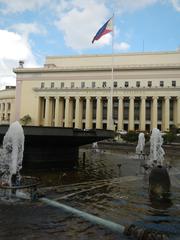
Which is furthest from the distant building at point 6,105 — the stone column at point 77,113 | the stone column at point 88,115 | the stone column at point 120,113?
the stone column at point 120,113

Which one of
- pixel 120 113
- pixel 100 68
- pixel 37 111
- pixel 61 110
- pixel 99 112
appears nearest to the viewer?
pixel 120 113

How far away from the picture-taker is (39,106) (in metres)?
87.6

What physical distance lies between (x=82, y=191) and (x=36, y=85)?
79.9 meters

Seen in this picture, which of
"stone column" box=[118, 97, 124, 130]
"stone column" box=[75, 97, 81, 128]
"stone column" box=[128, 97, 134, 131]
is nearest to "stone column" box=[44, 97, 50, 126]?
"stone column" box=[75, 97, 81, 128]

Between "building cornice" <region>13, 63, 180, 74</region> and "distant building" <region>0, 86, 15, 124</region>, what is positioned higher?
"building cornice" <region>13, 63, 180, 74</region>

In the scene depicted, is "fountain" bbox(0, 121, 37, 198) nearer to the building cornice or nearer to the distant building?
the building cornice

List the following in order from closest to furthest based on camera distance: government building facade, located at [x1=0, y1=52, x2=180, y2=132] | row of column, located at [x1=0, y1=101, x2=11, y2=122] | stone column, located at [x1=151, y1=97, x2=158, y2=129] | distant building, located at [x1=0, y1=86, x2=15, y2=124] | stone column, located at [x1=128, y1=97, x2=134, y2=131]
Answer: stone column, located at [x1=151, y1=97, x2=158, y2=129] → government building facade, located at [x1=0, y1=52, x2=180, y2=132] → stone column, located at [x1=128, y1=97, x2=134, y2=131] → distant building, located at [x1=0, y1=86, x2=15, y2=124] → row of column, located at [x1=0, y1=101, x2=11, y2=122]

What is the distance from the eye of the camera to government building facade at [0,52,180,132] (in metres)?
78.7

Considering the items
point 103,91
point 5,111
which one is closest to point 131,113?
point 103,91

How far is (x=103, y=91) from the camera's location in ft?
267

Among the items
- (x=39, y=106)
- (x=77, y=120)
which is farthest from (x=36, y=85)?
(x=77, y=120)

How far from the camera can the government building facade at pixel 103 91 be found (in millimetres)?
78688

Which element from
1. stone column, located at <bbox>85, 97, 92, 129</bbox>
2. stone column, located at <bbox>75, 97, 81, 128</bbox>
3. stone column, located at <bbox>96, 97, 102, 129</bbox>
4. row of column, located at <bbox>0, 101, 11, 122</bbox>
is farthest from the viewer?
row of column, located at <bbox>0, 101, 11, 122</bbox>

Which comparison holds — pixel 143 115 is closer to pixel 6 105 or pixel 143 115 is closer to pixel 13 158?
pixel 6 105
